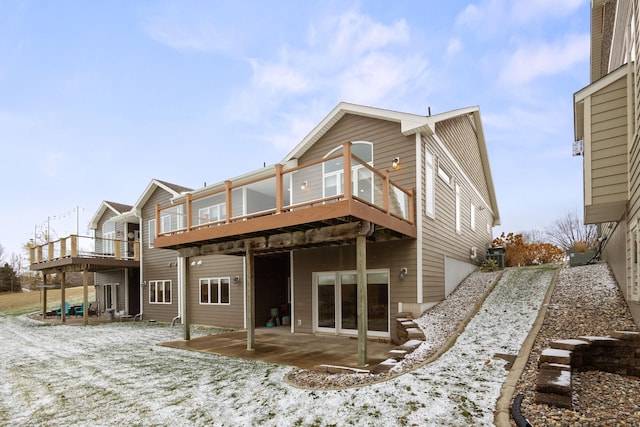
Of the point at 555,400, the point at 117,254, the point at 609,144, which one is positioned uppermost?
the point at 609,144

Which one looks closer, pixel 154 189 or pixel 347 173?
pixel 347 173

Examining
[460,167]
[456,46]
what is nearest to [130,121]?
[456,46]

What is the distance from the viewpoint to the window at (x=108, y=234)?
1972cm

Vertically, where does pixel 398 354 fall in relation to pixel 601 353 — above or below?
below

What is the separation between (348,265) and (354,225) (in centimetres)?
326

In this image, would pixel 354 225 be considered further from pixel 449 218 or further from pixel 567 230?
pixel 567 230

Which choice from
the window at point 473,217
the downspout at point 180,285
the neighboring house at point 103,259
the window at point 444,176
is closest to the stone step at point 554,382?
the window at point 444,176

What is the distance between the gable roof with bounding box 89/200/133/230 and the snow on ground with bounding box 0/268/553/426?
12.6 m

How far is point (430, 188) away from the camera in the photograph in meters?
10.0

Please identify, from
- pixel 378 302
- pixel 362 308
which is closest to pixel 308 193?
pixel 378 302

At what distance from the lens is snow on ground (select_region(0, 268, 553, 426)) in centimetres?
424

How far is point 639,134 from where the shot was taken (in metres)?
5.29

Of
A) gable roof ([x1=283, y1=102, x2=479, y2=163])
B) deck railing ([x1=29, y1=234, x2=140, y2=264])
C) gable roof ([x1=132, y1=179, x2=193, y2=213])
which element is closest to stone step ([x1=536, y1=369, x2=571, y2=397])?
gable roof ([x1=283, y1=102, x2=479, y2=163])

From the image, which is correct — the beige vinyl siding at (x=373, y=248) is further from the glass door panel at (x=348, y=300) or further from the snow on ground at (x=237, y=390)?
the snow on ground at (x=237, y=390)
